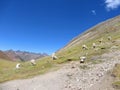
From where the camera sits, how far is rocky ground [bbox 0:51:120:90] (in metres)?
47.1

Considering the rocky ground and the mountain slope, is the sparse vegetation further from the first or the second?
the mountain slope

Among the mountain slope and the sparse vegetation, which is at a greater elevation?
the mountain slope

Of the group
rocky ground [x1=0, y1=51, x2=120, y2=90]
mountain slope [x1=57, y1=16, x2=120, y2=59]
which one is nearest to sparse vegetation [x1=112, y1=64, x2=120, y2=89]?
rocky ground [x1=0, y1=51, x2=120, y2=90]

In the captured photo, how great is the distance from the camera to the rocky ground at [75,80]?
47100 mm

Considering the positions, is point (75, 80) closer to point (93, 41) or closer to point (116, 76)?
point (116, 76)

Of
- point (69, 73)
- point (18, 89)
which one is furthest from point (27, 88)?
point (69, 73)

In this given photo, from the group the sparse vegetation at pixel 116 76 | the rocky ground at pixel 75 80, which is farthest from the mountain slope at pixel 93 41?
the sparse vegetation at pixel 116 76

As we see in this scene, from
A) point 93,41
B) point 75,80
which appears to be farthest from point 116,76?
point 93,41

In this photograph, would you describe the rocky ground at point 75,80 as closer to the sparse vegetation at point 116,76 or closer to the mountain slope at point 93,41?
the sparse vegetation at point 116,76

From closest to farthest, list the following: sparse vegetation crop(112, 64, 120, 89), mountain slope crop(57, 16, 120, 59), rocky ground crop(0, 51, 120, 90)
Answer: sparse vegetation crop(112, 64, 120, 89) < rocky ground crop(0, 51, 120, 90) < mountain slope crop(57, 16, 120, 59)

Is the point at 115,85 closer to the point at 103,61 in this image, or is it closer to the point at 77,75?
the point at 77,75

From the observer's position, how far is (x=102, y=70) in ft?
178

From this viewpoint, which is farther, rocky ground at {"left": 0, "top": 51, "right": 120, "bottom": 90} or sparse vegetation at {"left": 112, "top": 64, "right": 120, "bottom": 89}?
rocky ground at {"left": 0, "top": 51, "right": 120, "bottom": 90}

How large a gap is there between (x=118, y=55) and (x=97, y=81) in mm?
20027
